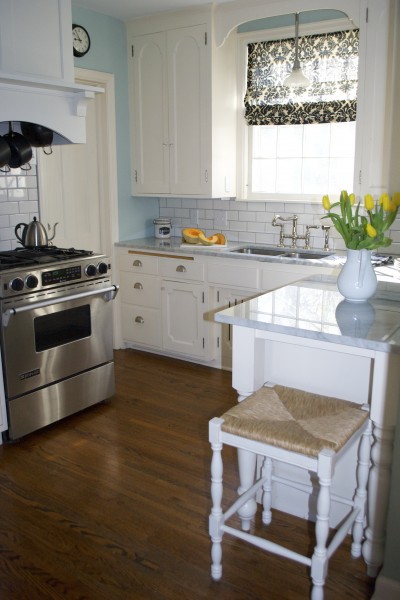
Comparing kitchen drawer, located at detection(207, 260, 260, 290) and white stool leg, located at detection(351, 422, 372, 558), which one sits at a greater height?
kitchen drawer, located at detection(207, 260, 260, 290)

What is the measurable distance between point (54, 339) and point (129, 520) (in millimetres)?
1264

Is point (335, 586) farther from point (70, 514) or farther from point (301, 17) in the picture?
point (301, 17)

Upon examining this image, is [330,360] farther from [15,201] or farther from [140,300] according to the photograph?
[140,300]

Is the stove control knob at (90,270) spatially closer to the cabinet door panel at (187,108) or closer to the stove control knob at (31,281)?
the stove control knob at (31,281)

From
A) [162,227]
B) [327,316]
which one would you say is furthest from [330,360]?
[162,227]

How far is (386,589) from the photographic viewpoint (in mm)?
1943

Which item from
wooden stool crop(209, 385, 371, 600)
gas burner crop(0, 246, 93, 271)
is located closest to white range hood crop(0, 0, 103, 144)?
gas burner crop(0, 246, 93, 271)

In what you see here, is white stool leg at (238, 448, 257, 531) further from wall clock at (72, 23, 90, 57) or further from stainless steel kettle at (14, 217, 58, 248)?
wall clock at (72, 23, 90, 57)

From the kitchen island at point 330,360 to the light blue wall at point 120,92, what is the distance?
252 centimetres

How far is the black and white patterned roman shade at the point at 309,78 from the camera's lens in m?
4.02

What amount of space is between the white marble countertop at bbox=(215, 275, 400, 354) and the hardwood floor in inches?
36.2

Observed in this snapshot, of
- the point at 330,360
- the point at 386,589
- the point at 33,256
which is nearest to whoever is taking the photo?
the point at 386,589

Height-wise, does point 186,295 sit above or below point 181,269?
below

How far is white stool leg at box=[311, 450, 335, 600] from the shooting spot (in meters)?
1.76
